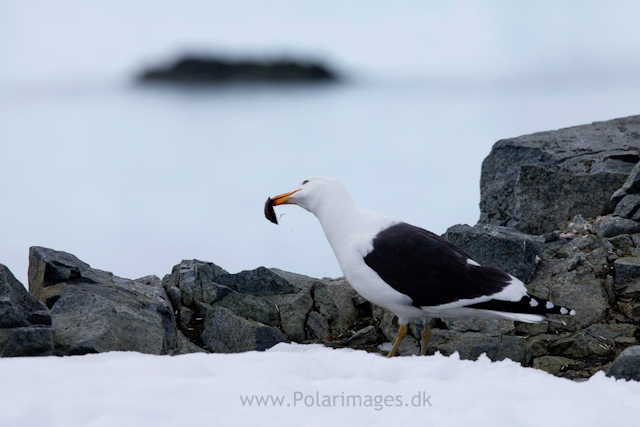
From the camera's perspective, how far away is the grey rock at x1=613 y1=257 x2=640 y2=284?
7043 millimetres

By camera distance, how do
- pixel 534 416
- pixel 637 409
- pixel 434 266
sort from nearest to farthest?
pixel 534 416, pixel 637 409, pixel 434 266

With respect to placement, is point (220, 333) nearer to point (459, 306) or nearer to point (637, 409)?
point (459, 306)

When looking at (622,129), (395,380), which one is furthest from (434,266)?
(622,129)

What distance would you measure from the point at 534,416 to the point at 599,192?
6.96 metres

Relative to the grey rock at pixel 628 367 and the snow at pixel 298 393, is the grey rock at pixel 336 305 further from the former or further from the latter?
the grey rock at pixel 628 367

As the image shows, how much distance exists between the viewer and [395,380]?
3773 millimetres

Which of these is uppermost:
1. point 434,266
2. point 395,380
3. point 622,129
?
point 622,129

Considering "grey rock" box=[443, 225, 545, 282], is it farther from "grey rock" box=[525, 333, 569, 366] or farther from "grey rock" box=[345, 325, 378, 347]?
"grey rock" box=[345, 325, 378, 347]

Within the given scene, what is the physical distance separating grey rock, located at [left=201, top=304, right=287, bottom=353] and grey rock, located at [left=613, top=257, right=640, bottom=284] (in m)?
4.04

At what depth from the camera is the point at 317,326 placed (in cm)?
732

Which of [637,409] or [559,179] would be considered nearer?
[637,409]

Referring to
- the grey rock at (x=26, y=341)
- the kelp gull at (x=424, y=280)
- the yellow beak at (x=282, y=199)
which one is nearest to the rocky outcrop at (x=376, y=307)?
the grey rock at (x=26, y=341)

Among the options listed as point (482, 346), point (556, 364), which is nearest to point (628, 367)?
point (556, 364)

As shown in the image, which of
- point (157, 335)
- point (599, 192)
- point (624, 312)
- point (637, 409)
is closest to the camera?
point (637, 409)
